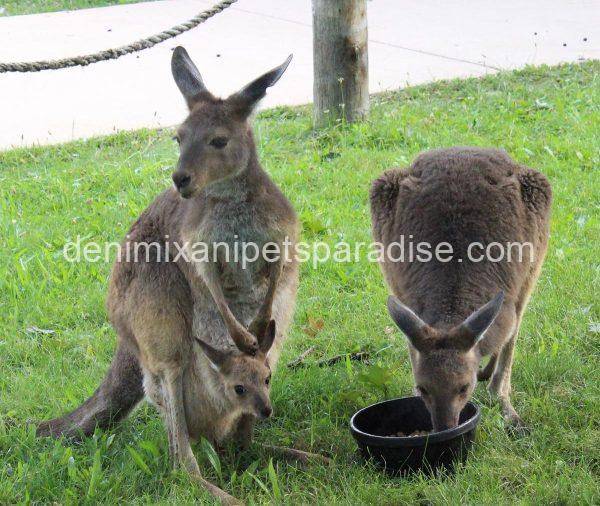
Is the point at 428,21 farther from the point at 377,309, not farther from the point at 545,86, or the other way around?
the point at 377,309

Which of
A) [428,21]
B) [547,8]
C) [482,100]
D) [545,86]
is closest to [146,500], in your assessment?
[482,100]

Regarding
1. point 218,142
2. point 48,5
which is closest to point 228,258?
point 218,142

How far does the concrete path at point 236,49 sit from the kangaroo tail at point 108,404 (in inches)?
168

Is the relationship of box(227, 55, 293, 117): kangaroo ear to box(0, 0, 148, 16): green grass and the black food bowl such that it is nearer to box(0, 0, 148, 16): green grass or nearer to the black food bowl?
the black food bowl

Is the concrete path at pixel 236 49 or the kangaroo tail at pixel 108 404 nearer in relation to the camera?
the kangaroo tail at pixel 108 404

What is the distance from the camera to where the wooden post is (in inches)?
265

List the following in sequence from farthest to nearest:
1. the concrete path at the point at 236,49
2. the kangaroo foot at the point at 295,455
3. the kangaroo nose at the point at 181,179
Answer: the concrete path at the point at 236,49 < the kangaroo foot at the point at 295,455 < the kangaroo nose at the point at 181,179

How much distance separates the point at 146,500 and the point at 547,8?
30.6 ft

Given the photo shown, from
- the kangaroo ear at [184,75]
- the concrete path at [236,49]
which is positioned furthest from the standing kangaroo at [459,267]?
the concrete path at [236,49]

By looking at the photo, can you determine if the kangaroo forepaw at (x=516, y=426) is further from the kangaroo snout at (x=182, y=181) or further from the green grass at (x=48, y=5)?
the green grass at (x=48, y=5)

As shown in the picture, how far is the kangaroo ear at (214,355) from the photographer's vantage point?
3.38m

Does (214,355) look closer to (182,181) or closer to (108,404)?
(108,404)

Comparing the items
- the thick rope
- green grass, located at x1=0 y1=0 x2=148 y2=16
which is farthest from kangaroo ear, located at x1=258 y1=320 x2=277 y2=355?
green grass, located at x1=0 y1=0 x2=148 y2=16

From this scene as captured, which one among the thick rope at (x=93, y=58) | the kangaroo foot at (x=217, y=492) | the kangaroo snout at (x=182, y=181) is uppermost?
the thick rope at (x=93, y=58)
